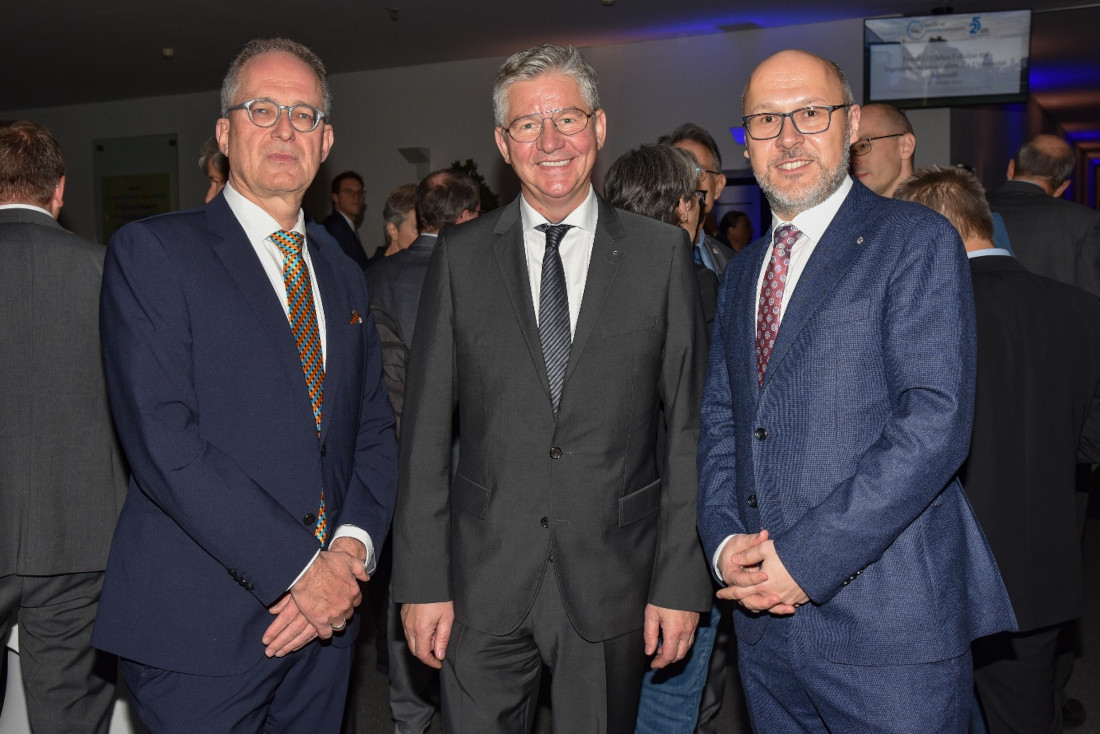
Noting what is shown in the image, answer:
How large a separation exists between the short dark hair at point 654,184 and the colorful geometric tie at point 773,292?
828 millimetres

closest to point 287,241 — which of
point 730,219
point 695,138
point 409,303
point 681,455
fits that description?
point 681,455

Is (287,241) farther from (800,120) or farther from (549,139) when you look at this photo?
(800,120)

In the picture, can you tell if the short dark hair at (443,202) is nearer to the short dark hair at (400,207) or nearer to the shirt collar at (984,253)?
the short dark hair at (400,207)

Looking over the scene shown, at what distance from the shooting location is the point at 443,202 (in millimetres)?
3891

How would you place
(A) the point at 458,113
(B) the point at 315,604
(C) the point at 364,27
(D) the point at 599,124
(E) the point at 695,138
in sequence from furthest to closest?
(A) the point at 458,113
(C) the point at 364,27
(E) the point at 695,138
(D) the point at 599,124
(B) the point at 315,604

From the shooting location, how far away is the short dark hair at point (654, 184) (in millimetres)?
2889

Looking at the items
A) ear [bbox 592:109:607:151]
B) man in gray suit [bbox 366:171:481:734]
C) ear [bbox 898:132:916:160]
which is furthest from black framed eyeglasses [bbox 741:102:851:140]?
ear [bbox 898:132:916:160]

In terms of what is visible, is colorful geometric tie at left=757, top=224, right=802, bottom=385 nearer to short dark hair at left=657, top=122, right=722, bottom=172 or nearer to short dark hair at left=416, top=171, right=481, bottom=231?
short dark hair at left=416, top=171, right=481, bottom=231

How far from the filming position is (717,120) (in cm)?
945

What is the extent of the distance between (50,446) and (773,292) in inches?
83.4

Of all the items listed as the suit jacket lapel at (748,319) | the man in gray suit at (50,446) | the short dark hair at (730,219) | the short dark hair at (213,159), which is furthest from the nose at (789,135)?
the short dark hair at (730,219)

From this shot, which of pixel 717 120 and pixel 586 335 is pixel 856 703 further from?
pixel 717 120

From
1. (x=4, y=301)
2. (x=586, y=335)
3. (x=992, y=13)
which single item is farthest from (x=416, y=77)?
(x=586, y=335)

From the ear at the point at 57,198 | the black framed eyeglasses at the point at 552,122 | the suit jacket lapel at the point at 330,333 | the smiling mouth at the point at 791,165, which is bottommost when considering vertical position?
the suit jacket lapel at the point at 330,333
